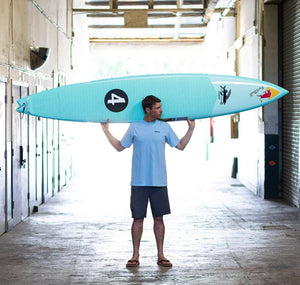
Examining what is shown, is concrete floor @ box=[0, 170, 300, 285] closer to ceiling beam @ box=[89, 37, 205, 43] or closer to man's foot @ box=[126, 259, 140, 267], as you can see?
man's foot @ box=[126, 259, 140, 267]

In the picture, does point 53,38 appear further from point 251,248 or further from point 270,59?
point 251,248

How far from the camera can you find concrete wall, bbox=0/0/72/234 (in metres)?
7.45

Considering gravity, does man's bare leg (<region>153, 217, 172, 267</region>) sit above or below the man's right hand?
below

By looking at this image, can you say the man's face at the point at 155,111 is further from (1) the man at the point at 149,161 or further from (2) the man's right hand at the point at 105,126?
(2) the man's right hand at the point at 105,126

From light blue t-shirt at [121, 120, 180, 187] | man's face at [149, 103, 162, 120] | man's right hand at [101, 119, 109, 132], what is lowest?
light blue t-shirt at [121, 120, 180, 187]

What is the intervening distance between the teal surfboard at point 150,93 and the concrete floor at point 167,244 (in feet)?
4.64

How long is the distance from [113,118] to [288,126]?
14.8 feet

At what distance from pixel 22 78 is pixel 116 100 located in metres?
2.67

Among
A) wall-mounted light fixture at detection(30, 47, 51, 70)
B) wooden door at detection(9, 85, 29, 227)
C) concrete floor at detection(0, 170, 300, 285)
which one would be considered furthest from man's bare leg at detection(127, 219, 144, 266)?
wall-mounted light fixture at detection(30, 47, 51, 70)

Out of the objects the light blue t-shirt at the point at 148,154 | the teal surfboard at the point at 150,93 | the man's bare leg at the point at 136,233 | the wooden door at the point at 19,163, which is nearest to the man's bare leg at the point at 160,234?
the man's bare leg at the point at 136,233

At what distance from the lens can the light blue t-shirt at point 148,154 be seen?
5453 mm

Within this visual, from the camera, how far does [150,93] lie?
20.2ft

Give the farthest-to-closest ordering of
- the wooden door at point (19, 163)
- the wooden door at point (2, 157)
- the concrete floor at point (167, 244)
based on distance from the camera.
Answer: the wooden door at point (19, 163) → the wooden door at point (2, 157) → the concrete floor at point (167, 244)

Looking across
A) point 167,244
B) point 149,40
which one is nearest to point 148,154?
point 167,244
